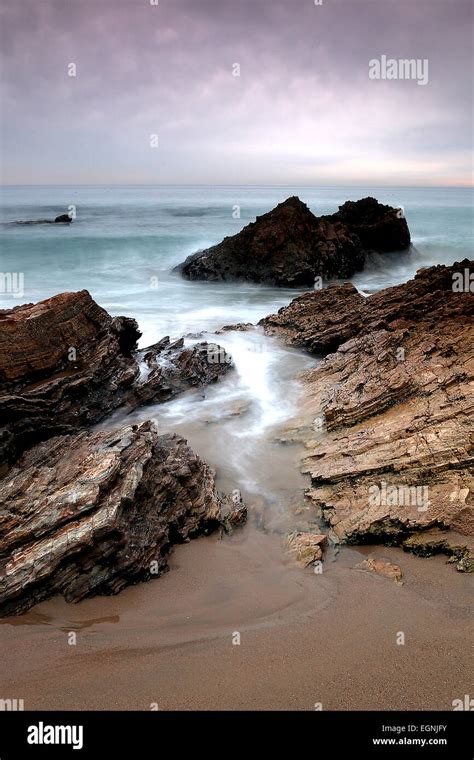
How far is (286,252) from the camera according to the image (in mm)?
25109

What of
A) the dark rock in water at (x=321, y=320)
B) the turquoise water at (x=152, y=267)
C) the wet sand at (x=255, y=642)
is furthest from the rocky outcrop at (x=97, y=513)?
the turquoise water at (x=152, y=267)

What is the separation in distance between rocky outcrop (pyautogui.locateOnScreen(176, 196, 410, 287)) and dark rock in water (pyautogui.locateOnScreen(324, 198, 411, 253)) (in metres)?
2.09

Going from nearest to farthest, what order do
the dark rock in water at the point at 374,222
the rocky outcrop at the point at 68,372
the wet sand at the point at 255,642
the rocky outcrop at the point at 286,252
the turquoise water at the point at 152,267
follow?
the wet sand at the point at 255,642 → the rocky outcrop at the point at 68,372 → the turquoise water at the point at 152,267 → the rocky outcrop at the point at 286,252 → the dark rock in water at the point at 374,222

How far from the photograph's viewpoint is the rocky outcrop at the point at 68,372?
28.2ft

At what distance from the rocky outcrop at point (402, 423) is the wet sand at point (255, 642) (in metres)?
0.56

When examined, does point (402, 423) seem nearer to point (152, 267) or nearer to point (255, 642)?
point (255, 642)

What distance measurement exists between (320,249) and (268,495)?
19791 mm

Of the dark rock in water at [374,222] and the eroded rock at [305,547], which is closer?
the eroded rock at [305,547]

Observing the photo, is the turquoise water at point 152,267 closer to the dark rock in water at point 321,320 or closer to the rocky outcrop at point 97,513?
the dark rock in water at point 321,320

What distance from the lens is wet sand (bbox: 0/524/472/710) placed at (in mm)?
4457

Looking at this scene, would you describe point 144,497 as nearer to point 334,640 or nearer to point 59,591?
point 59,591

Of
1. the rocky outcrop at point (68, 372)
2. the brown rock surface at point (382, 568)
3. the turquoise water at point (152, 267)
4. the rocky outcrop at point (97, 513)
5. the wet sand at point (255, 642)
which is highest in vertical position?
the turquoise water at point (152, 267)

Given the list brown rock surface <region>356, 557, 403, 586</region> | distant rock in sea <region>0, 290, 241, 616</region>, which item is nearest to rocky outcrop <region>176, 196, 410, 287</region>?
distant rock in sea <region>0, 290, 241, 616</region>
